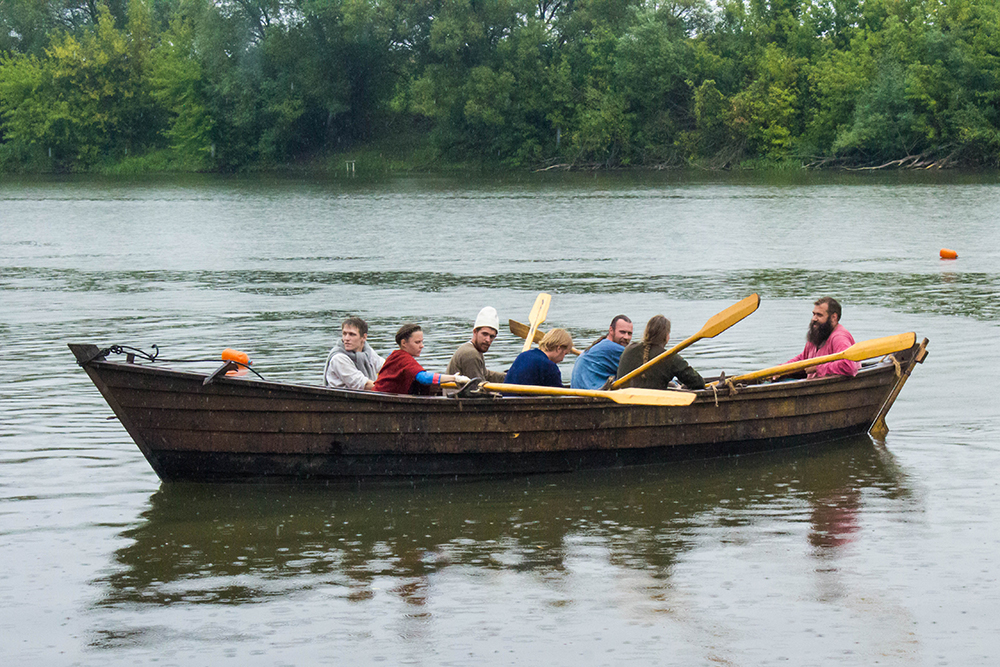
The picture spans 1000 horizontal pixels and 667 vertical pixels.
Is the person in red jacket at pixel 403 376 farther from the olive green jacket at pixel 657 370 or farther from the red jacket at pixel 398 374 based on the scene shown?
the olive green jacket at pixel 657 370

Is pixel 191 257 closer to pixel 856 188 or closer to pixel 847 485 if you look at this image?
pixel 847 485

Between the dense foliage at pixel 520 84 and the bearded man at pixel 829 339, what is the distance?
204ft

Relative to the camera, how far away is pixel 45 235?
4084 cm

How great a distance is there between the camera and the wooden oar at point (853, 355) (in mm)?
12164

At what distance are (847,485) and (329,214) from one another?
128 ft

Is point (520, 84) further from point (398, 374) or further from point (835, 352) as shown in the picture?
point (398, 374)

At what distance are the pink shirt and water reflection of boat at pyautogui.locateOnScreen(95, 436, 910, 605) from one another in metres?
0.81

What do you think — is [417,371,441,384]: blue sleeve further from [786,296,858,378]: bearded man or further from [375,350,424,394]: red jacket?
[786,296,858,378]: bearded man

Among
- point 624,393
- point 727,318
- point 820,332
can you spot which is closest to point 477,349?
point 624,393

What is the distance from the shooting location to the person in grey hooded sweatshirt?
11391 mm

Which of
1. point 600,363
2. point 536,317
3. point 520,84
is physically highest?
point 520,84

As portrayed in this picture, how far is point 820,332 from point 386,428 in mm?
4365

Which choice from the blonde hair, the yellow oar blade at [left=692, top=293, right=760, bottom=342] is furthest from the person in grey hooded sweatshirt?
the yellow oar blade at [left=692, top=293, right=760, bottom=342]

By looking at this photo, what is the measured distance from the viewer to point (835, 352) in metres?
12.6
